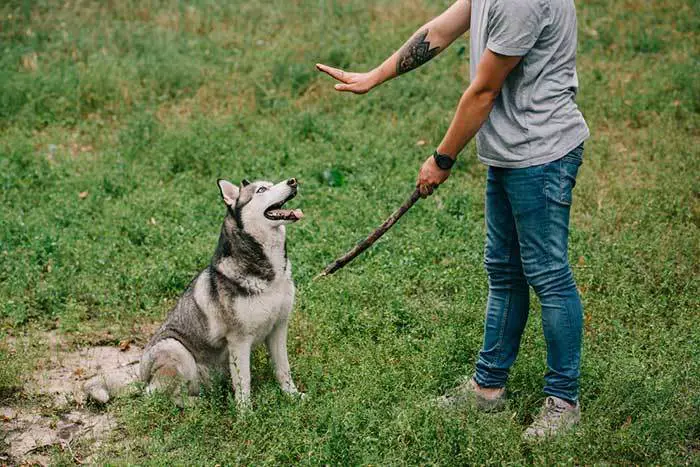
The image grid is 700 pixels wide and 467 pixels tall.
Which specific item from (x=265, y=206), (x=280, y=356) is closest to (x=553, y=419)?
(x=280, y=356)

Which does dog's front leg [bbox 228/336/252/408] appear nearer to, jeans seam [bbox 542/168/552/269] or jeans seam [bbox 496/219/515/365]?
jeans seam [bbox 496/219/515/365]

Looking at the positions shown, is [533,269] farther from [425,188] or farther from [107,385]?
[107,385]

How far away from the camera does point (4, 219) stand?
761 cm

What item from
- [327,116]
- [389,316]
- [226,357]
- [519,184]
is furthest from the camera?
[327,116]

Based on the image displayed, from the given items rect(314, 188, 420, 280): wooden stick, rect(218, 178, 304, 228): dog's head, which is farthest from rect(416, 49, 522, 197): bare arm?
rect(218, 178, 304, 228): dog's head

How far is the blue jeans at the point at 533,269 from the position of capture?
13.4ft

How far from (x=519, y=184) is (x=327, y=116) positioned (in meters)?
5.76

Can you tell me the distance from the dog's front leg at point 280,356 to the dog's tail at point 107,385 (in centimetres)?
100

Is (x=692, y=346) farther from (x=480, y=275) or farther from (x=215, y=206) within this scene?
(x=215, y=206)

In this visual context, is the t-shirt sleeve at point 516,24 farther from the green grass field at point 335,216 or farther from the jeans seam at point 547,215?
the green grass field at point 335,216

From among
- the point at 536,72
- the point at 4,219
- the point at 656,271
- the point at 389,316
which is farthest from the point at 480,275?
the point at 4,219

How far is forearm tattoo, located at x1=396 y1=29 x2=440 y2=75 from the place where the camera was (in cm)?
473

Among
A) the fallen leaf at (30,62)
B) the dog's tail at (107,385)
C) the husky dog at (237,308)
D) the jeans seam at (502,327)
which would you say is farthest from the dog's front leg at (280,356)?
the fallen leaf at (30,62)

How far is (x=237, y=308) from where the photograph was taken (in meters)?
4.84
